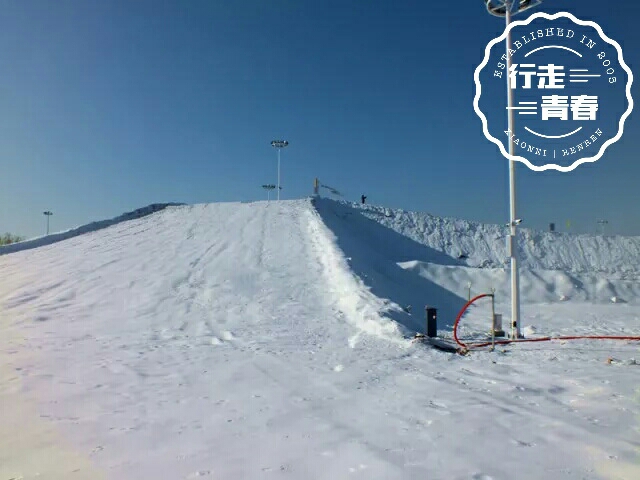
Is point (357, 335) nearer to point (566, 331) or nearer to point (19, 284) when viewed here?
point (566, 331)

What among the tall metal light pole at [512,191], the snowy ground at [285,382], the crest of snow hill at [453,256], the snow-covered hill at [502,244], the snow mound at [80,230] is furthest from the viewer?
the snow-covered hill at [502,244]

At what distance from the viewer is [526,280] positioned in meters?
17.0

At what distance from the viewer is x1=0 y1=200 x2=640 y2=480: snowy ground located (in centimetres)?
337

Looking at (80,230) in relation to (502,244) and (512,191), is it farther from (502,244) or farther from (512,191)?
(502,244)

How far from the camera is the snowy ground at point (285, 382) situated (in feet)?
11.0

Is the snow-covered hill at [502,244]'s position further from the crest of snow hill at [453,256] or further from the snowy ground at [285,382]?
the snowy ground at [285,382]

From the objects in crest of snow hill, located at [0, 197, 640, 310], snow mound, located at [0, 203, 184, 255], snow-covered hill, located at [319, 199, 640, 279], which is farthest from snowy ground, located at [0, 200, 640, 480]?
snow-covered hill, located at [319, 199, 640, 279]

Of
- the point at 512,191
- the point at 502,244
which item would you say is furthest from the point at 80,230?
the point at 502,244

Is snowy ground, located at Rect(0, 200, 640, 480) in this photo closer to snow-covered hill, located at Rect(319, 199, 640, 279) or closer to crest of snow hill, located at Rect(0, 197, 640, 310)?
crest of snow hill, located at Rect(0, 197, 640, 310)

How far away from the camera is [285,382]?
5438 mm

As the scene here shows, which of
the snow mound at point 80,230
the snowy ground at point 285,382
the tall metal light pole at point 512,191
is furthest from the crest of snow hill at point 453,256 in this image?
the tall metal light pole at point 512,191

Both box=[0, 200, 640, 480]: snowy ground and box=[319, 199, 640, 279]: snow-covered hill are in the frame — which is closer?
box=[0, 200, 640, 480]: snowy ground

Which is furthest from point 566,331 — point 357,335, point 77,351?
point 77,351

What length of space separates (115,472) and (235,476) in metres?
0.85
